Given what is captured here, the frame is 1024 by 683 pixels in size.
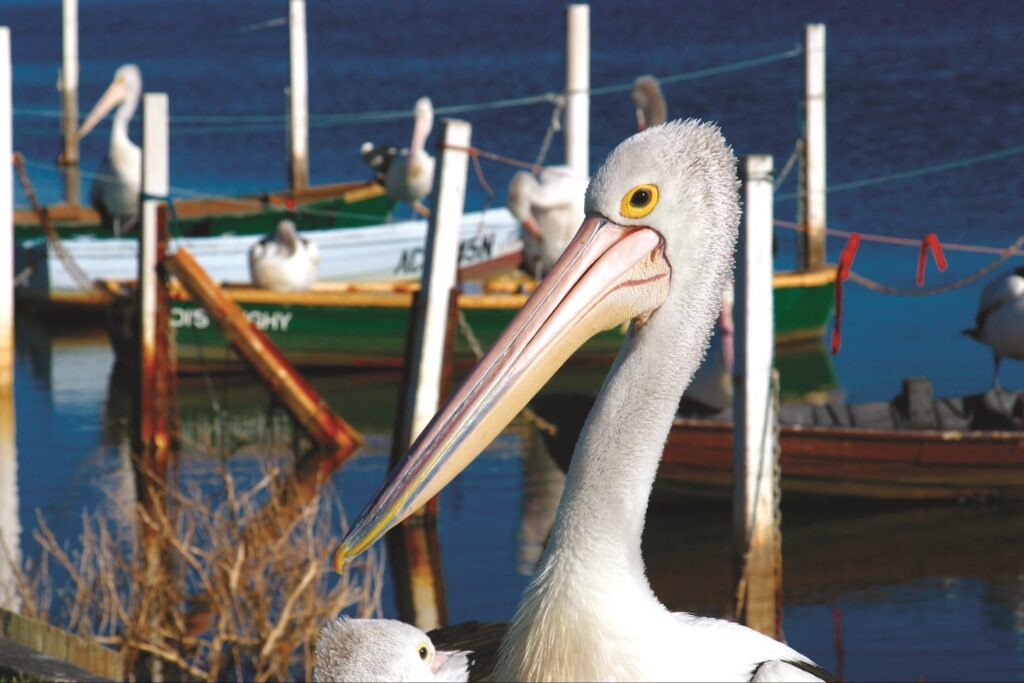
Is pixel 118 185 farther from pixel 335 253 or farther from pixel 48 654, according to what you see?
pixel 48 654

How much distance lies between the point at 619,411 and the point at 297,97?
47.0 ft

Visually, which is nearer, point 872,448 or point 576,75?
point 872,448

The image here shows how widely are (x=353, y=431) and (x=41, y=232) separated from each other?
630 cm

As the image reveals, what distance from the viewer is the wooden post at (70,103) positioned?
20.0 metres

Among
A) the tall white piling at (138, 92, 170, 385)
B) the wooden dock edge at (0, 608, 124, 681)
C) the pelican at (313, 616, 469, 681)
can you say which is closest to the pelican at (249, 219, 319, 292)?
the tall white piling at (138, 92, 170, 385)

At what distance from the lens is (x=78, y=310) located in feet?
45.9

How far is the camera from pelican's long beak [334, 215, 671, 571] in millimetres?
2574

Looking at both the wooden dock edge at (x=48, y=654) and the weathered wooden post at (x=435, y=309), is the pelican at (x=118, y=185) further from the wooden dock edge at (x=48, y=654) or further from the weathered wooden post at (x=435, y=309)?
the wooden dock edge at (x=48, y=654)

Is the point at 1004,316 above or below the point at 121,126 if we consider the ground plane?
below

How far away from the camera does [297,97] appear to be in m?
16.7

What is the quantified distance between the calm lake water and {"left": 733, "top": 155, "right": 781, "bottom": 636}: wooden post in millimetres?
516

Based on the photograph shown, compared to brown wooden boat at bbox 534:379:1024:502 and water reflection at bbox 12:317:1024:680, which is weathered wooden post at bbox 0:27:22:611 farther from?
brown wooden boat at bbox 534:379:1024:502

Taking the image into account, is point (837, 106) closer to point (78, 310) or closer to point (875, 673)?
point (78, 310)


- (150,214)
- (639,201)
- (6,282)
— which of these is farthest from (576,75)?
(639,201)
